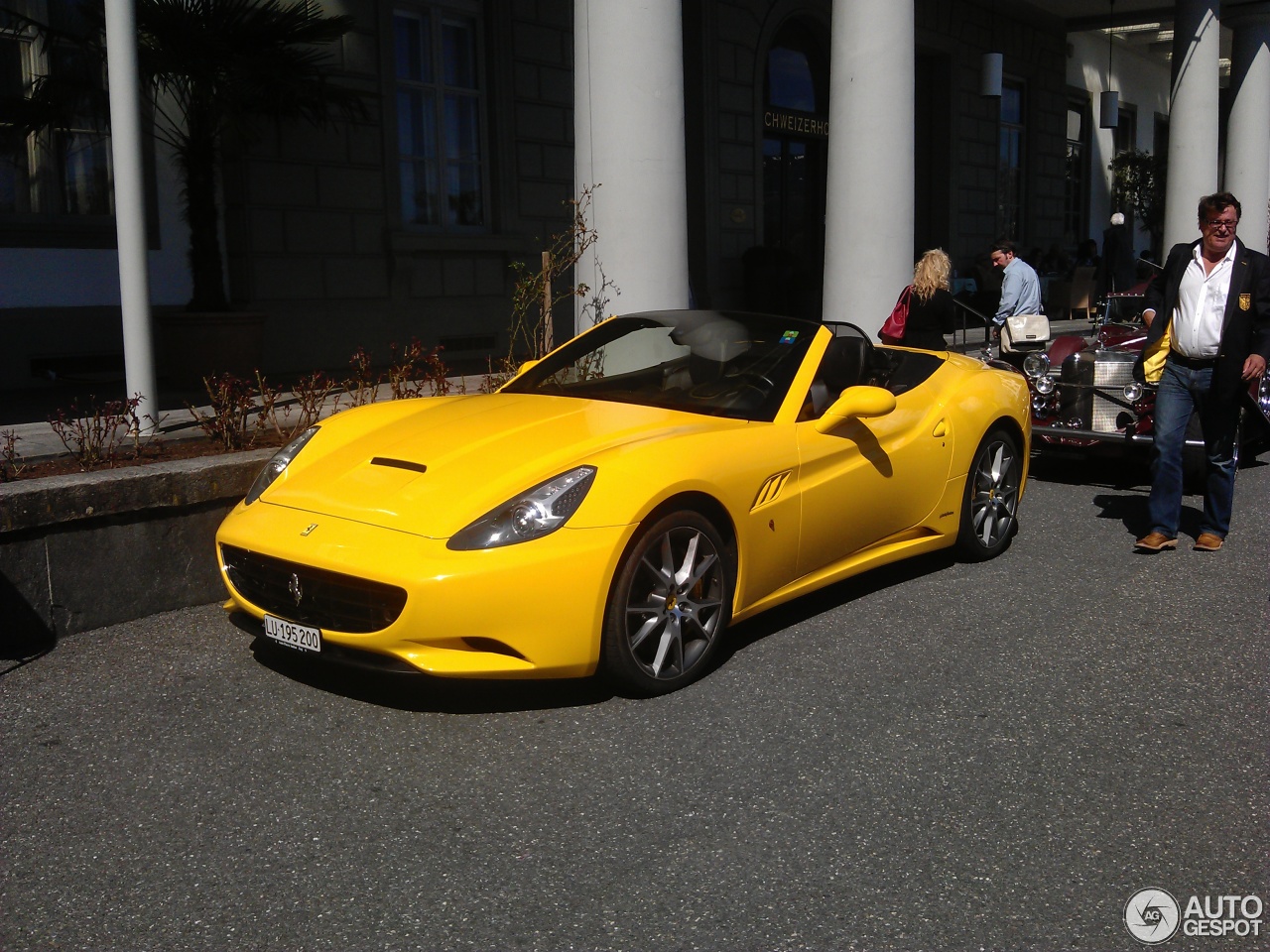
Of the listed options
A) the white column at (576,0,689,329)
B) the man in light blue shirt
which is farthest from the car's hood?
the man in light blue shirt

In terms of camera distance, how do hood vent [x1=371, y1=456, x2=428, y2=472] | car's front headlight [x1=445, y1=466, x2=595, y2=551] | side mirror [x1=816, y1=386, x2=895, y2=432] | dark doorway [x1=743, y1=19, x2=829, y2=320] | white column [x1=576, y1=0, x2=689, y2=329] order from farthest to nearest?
dark doorway [x1=743, y1=19, x2=829, y2=320] → white column [x1=576, y1=0, x2=689, y2=329] → side mirror [x1=816, y1=386, x2=895, y2=432] → hood vent [x1=371, y1=456, x2=428, y2=472] → car's front headlight [x1=445, y1=466, x2=595, y2=551]

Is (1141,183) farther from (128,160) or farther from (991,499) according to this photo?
(128,160)

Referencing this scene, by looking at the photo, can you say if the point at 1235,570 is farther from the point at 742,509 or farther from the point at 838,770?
the point at 838,770

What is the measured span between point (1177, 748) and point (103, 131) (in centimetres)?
1072

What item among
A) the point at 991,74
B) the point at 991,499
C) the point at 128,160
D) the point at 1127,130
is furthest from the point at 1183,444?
the point at 1127,130

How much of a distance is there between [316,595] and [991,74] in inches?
802

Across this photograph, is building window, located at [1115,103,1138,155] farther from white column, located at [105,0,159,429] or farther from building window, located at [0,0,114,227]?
white column, located at [105,0,159,429]

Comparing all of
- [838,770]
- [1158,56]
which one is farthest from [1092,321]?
[1158,56]

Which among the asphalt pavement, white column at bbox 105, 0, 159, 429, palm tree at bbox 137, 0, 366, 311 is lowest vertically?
the asphalt pavement

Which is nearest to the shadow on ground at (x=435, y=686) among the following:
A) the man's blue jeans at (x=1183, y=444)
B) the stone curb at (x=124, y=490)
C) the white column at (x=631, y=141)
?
the stone curb at (x=124, y=490)

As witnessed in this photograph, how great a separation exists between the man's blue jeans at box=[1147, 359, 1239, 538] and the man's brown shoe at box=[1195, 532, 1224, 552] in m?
0.08

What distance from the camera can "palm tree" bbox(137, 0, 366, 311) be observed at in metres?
10.4

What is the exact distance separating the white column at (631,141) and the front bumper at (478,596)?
192 inches

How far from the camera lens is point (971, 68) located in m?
23.9
